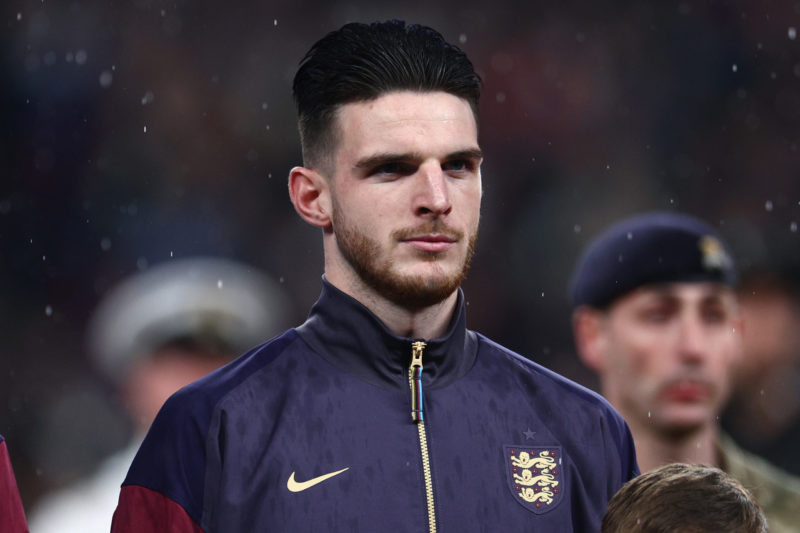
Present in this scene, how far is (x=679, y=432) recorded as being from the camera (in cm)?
554

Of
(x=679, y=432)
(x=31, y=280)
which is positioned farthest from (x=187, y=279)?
(x=679, y=432)

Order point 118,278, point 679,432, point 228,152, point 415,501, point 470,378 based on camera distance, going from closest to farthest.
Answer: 1. point 415,501
2. point 470,378
3. point 679,432
4. point 118,278
5. point 228,152

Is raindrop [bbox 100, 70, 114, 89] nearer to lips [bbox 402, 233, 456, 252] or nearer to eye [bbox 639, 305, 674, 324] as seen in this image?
eye [bbox 639, 305, 674, 324]

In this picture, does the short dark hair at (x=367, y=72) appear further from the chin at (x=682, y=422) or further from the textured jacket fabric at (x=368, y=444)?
the chin at (x=682, y=422)

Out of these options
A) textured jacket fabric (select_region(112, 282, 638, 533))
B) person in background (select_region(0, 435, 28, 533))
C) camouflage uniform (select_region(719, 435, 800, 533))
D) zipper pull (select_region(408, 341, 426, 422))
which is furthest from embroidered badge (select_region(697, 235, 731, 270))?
person in background (select_region(0, 435, 28, 533))

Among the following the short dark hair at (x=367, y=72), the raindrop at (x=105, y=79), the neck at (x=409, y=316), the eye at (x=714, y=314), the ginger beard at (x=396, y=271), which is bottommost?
the eye at (x=714, y=314)

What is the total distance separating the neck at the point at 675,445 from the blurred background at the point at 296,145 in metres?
2.69

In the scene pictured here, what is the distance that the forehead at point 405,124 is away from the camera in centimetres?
323

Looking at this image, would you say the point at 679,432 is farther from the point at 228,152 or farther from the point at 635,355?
the point at 228,152

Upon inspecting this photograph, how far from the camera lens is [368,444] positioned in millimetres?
3189

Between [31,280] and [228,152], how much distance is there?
5.46 feet

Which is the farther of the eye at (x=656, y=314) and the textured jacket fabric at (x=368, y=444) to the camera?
the eye at (x=656, y=314)

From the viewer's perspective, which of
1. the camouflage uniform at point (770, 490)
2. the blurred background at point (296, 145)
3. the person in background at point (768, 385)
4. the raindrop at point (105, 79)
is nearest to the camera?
the camouflage uniform at point (770, 490)

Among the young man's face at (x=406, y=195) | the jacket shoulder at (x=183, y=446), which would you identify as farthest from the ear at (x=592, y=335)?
the jacket shoulder at (x=183, y=446)
